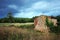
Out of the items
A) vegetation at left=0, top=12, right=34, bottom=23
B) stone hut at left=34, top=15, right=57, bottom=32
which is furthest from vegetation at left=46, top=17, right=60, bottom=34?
vegetation at left=0, top=12, right=34, bottom=23

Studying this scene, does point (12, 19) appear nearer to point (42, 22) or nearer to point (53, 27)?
point (42, 22)

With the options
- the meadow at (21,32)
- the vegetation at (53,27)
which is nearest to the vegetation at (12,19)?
the meadow at (21,32)

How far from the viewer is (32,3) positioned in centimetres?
334

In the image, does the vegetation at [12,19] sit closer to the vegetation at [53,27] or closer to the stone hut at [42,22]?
the stone hut at [42,22]

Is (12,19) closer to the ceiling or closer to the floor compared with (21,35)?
closer to the ceiling

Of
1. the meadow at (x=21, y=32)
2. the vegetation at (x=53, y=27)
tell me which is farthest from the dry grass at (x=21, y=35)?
Answer: the vegetation at (x=53, y=27)

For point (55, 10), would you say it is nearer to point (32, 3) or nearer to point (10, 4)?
point (32, 3)

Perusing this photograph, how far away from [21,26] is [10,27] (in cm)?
25

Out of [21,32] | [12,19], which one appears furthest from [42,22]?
[12,19]

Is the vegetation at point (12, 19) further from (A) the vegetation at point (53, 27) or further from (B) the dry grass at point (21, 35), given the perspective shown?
(A) the vegetation at point (53, 27)

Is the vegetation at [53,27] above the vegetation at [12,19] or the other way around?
the other way around

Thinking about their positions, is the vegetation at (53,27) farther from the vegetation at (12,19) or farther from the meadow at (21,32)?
the vegetation at (12,19)

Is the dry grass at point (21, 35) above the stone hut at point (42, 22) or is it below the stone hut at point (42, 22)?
below

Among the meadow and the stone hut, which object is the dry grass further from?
the stone hut
